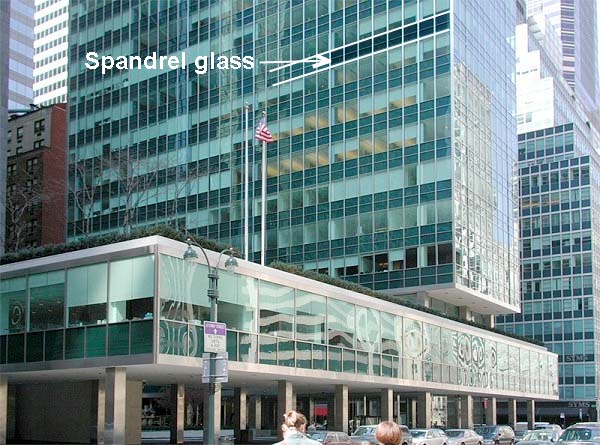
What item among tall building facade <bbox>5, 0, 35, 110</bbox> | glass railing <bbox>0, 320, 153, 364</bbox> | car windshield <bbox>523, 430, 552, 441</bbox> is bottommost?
car windshield <bbox>523, 430, 552, 441</bbox>

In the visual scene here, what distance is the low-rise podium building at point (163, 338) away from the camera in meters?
33.7

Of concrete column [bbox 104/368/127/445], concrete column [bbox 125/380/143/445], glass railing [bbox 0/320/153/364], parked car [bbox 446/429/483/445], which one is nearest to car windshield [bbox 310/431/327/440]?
glass railing [bbox 0/320/153/364]

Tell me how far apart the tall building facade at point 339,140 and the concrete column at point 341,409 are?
1937 cm

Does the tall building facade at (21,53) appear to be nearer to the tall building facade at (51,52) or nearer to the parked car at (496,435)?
the tall building facade at (51,52)

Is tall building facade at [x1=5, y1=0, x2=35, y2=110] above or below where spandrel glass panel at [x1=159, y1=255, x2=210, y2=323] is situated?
above

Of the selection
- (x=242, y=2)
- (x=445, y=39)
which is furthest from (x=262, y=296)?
(x=242, y=2)

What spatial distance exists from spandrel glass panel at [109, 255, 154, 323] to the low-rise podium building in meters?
0.05

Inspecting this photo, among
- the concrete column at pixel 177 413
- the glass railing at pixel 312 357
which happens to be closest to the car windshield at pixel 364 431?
the glass railing at pixel 312 357

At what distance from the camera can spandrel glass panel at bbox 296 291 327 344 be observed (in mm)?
42000

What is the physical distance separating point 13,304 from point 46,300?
2230mm

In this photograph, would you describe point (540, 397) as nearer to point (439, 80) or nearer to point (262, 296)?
point (439, 80)

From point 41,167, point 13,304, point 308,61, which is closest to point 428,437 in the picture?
point 13,304

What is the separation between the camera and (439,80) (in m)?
67.5

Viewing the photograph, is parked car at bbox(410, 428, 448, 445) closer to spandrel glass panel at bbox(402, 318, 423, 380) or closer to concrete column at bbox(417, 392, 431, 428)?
spandrel glass panel at bbox(402, 318, 423, 380)
